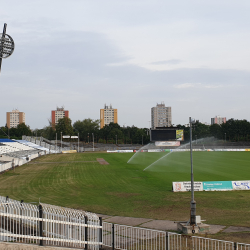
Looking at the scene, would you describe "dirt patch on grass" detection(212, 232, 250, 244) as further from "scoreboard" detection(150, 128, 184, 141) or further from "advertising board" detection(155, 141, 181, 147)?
"advertising board" detection(155, 141, 181, 147)

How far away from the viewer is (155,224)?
1914 cm

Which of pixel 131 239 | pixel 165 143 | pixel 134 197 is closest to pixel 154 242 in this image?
pixel 131 239

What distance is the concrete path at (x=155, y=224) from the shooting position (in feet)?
57.3

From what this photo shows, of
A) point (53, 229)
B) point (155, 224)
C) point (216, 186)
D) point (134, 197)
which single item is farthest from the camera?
point (216, 186)

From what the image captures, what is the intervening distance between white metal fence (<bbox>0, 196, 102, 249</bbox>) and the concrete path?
5.93 metres

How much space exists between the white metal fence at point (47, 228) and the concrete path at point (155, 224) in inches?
233

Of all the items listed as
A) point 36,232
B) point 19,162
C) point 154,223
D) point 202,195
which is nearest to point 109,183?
point 202,195

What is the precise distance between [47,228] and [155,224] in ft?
26.5

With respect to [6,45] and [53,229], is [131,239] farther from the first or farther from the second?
[6,45]

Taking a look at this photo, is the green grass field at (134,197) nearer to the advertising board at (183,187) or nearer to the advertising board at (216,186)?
the advertising board at (183,187)

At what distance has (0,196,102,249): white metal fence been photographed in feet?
40.7

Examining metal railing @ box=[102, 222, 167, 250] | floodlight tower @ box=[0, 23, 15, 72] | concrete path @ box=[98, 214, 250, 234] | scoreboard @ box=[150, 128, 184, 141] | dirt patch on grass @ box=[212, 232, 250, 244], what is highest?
floodlight tower @ box=[0, 23, 15, 72]

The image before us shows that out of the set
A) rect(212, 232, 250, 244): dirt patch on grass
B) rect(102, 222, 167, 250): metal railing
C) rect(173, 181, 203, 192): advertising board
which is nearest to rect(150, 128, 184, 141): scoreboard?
rect(173, 181, 203, 192): advertising board

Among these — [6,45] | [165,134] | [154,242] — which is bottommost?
[154,242]
